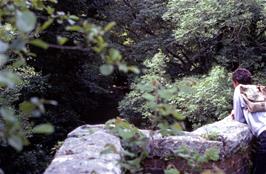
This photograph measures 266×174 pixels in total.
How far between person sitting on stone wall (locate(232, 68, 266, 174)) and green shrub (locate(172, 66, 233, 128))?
2140mm

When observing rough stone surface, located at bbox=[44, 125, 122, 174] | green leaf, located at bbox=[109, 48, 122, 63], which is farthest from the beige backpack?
green leaf, located at bbox=[109, 48, 122, 63]

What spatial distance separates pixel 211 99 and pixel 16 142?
Answer: 570 cm

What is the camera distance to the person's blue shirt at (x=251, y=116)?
4.30 m

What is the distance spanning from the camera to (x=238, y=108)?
446 centimetres

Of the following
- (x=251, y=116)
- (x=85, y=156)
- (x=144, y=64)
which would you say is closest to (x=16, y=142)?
(x=85, y=156)

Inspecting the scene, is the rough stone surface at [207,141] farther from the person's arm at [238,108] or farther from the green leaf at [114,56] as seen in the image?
the green leaf at [114,56]

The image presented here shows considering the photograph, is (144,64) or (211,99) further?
(144,64)

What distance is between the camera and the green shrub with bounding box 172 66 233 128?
6738 millimetres

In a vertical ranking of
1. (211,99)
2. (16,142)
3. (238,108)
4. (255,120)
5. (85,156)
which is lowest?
(16,142)

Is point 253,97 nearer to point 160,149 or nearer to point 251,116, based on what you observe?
point 251,116

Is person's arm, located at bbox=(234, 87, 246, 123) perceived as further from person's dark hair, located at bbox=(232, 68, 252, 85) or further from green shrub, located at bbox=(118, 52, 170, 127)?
green shrub, located at bbox=(118, 52, 170, 127)

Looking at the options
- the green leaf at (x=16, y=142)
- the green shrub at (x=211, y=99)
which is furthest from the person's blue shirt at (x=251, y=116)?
the green leaf at (x=16, y=142)

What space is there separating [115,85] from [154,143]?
944cm

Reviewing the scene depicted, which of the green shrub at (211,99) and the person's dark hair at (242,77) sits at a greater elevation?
the green shrub at (211,99)
